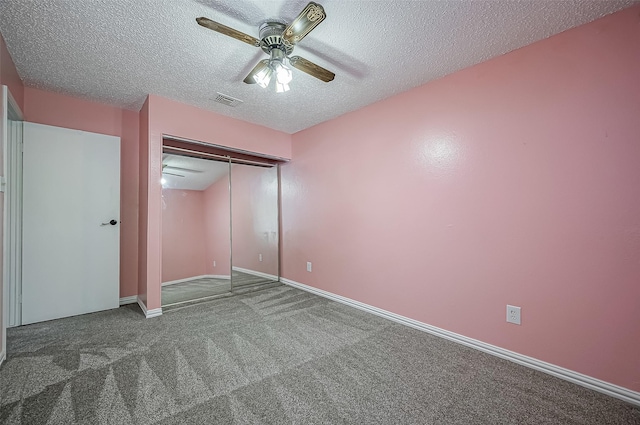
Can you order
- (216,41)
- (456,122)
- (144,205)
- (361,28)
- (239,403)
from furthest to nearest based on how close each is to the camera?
(144,205)
(456,122)
(216,41)
(361,28)
(239,403)

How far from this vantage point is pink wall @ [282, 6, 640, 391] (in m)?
1.59

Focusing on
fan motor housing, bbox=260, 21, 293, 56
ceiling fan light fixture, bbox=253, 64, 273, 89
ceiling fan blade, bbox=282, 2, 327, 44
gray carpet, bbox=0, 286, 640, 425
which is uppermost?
fan motor housing, bbox=260, 21, 293, 56

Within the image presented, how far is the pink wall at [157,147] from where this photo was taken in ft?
9.02

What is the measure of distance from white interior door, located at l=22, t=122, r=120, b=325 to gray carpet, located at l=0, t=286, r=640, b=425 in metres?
0.34

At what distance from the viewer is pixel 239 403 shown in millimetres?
1486

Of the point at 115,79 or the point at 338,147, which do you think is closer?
the point at 115,79

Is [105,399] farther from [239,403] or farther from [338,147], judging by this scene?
[338,147]

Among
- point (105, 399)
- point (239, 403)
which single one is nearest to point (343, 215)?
point (239, 403)

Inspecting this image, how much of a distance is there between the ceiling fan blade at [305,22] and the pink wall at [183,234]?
8.12 feet

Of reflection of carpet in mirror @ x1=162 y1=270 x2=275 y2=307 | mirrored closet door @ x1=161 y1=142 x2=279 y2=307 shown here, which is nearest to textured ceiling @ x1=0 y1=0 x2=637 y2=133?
mirrored closet door @ x1=161 y1=142 x2=279 y2=307

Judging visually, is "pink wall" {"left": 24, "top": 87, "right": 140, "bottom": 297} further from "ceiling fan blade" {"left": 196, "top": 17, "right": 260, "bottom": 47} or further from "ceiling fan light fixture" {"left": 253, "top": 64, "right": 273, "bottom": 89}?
"ceiling fan blade" {"left": 196, "top": 17, "right": 260, "bottom": 47}

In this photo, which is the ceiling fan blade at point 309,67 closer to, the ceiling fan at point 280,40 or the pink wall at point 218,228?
the ceiling fan at point 280,40

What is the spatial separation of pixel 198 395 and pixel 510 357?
223 centimetres

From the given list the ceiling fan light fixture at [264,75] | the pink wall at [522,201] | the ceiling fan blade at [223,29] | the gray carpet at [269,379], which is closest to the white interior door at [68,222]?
the gray carpet at [269,379]
